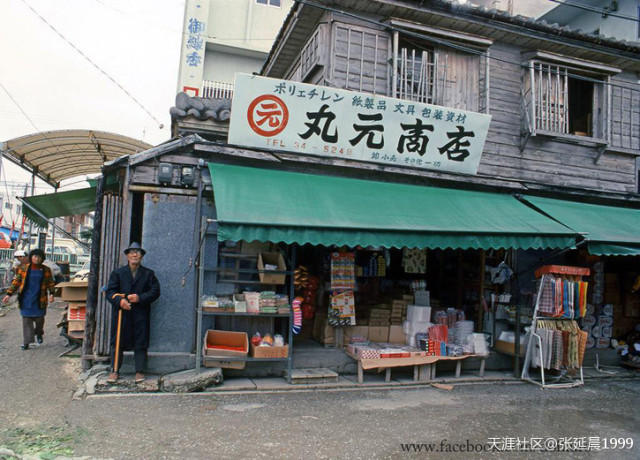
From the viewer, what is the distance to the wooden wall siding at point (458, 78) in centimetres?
950

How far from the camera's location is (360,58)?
8.84 metres

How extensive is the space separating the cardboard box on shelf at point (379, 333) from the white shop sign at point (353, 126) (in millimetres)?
3146

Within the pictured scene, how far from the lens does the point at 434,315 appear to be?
30.6 feet

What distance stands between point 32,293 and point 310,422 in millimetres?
6748

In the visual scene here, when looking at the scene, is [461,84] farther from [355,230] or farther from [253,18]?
[253,18]

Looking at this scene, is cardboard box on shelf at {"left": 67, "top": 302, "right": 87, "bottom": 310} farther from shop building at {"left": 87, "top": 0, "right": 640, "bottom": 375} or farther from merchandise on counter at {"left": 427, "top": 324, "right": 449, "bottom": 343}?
merchandise on counter at {"left": 427, "top": 324, "right": 449, "bottom": 343}

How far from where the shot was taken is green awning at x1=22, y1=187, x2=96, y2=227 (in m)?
10.3

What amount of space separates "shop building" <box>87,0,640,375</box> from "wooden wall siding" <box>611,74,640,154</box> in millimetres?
39

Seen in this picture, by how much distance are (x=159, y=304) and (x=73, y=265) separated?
74.0ft

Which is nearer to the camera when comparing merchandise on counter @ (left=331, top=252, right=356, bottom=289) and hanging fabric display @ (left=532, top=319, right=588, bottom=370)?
hanging fabric display @ (left=532, top=319, right=588, bottom=370)

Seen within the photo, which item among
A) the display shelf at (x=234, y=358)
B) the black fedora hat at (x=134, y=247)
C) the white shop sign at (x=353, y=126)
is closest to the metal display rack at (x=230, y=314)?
the display shelf at (x=234, y=358)

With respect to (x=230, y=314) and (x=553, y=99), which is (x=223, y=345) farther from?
(x=553, y=99)

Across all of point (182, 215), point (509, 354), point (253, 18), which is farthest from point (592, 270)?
point (253, 18)

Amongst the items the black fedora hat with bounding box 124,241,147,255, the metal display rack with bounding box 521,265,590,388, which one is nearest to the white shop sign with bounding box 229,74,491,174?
the black fedora hat with bounding box 124,241,147,255
